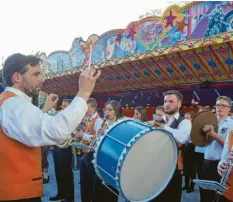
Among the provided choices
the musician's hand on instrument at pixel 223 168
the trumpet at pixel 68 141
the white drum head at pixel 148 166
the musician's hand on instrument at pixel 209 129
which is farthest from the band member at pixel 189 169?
the white drum head at pixel 148 166

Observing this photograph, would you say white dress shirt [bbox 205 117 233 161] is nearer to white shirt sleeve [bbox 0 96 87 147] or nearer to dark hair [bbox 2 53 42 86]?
white shirt sleeve [bbox 0 96 87 147]

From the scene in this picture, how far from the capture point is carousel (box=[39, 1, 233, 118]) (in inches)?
229

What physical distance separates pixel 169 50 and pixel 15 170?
553cm

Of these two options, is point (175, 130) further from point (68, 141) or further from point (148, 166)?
point (68, 141)

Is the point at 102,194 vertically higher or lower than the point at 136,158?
lower

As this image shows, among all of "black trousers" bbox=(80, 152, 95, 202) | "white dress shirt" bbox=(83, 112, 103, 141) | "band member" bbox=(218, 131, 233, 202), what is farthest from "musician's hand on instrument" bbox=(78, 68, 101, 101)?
"white dress shirt" bbox=(83, 112, 103, 141)

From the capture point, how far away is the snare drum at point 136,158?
7.22ft

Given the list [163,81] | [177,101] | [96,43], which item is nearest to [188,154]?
[163,81]

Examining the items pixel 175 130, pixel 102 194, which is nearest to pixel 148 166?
pixel 175 130

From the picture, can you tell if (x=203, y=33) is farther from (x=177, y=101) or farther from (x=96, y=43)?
(x=96, y=43)

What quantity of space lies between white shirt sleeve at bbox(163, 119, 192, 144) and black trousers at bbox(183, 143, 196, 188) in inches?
97.2

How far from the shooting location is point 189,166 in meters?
5.79

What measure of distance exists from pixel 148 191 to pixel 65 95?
35.4 feet

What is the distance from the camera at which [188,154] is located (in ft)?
20.8
